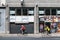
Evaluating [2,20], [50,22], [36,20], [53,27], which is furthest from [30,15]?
[2,20]

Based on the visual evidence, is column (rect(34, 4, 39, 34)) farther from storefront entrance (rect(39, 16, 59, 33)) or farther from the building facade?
storefront entrance (rect(39, 16, 59, 33))

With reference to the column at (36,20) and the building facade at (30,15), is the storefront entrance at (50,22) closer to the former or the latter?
the building facade at (30,15)

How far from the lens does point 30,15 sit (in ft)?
159

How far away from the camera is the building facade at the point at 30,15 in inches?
1889

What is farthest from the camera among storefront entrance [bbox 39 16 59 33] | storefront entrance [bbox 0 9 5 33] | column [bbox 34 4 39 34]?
storefront entrance [bbox 39 16 59 33]

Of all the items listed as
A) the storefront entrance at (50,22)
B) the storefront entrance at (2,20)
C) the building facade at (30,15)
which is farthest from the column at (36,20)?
the storefront entrance at (2,20)

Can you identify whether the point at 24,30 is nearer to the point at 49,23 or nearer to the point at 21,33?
the point at 21,33

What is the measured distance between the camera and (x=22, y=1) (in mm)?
47844

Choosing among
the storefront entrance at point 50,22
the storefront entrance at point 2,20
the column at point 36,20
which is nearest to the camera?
the column at point 36,20

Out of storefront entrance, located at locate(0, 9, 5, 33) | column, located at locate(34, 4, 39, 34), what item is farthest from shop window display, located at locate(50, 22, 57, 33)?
storefront entrance, located at locate(0, 9, 5, 33)

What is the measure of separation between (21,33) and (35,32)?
86.6 inches

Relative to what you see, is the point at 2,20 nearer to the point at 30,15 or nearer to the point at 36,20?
the point at 30,15

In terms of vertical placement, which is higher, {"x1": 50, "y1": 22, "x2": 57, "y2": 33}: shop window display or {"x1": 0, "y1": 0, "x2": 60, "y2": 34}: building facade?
{"x1": 0, "y1": 0, "x2": 60, "y2": 34}: building facade

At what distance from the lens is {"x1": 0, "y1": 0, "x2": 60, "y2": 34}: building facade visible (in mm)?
47969
